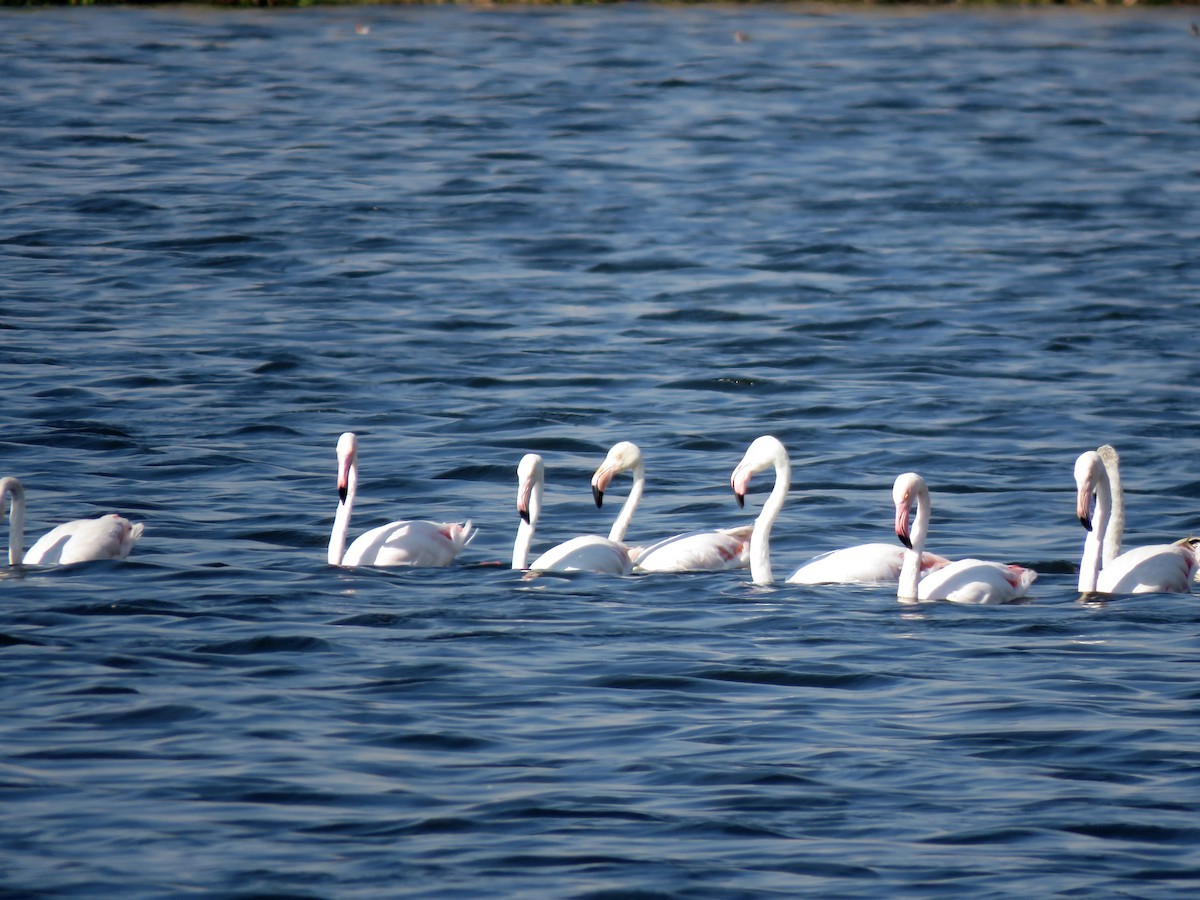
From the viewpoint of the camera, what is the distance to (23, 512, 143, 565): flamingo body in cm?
1232

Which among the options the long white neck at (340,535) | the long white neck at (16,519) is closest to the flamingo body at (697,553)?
the long white neck at (340,535)

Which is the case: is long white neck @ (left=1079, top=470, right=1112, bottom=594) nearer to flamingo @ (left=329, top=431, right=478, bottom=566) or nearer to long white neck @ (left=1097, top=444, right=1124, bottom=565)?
long white neck @ (left=1097, top=444, right=1124, bottom=565)

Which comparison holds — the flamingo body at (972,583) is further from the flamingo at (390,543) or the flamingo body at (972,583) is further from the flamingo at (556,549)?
the flamingo at (390,543)

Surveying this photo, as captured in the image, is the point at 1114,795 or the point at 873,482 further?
the point at 873,482

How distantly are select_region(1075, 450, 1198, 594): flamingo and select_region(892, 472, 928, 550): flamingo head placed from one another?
1.04 m

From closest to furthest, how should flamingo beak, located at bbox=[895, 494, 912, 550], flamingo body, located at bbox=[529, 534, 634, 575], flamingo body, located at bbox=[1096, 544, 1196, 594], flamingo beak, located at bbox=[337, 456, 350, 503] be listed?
flamingo beak, located at bbox=[895, 494, 912, 550] < flamingo body, located at bbox=[1096, 544, 1196, 594] < flamingo body, located at bbox=[529, 534, 634, 575] < flamingo beak, located at bbox=[337, 456, 350, 503]

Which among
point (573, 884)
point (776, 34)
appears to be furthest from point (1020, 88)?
point (573, 884)

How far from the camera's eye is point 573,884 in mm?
7488

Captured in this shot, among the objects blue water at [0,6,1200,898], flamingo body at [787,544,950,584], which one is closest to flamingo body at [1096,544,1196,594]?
blue water at [0,6,1200,898]

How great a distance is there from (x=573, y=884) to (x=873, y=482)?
27.9ft

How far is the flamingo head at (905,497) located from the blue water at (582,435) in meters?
→ 0.53

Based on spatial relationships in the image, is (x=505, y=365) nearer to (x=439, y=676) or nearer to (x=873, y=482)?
(x=873, y=482)

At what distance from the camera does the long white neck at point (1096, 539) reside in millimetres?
12016

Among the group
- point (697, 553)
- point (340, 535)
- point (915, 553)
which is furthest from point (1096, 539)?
point (340, 535)
